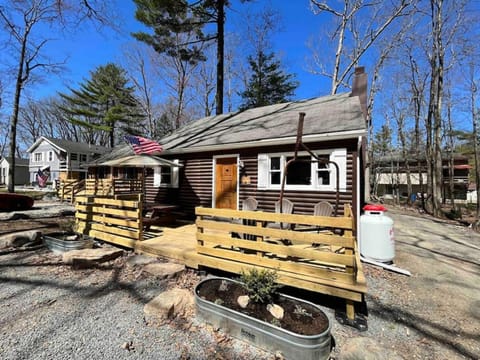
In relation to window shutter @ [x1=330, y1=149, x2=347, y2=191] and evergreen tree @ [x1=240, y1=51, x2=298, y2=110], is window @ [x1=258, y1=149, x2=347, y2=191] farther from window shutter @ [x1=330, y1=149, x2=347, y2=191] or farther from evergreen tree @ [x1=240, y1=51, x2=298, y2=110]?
evergreen tree @ [x1=240, y1=51, x2=298, y2=110]

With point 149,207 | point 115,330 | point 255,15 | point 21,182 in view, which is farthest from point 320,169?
point 21,182

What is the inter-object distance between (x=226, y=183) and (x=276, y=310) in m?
5.28

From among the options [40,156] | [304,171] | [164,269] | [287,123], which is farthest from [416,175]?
[40,156]

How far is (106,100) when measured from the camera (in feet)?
81.4

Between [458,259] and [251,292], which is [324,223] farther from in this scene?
[458,259]

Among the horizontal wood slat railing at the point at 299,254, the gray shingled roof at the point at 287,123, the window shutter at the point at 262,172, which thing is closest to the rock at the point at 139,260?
the horizontal wood slat railing at the point at 299,254

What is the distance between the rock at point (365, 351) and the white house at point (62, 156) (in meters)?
28.0

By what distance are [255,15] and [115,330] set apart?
19.4 metres

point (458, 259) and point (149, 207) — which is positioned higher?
point (149, 207)

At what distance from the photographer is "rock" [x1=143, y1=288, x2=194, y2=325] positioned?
2.76m

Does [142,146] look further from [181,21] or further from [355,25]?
[355,25]

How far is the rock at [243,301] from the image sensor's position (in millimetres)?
2662

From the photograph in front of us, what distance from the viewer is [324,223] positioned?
284 centimetres

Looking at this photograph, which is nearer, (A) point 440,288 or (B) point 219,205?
(A) point 440,288
